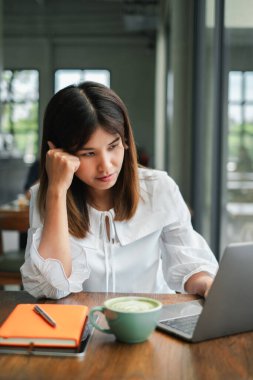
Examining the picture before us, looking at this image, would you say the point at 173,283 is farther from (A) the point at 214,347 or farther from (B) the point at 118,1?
(B) the point at 118,1

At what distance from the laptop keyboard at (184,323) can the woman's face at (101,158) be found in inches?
18.5

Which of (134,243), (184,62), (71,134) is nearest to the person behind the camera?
(71,134)

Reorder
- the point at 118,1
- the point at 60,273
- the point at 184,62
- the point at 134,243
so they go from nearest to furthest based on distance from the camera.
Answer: the point at 60,273, the point at 134,243, the point at 184,62, the point at 118,1

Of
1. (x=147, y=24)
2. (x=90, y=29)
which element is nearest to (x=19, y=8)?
(x=90, y=29)

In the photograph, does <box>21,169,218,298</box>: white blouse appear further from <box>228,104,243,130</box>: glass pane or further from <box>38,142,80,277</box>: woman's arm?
<box>228,104,243,130</box>: glass pane

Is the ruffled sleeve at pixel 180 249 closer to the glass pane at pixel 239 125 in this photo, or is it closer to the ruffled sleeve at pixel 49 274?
the ruffled sleeve at pixel 49 274

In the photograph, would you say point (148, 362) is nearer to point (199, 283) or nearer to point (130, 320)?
point (130, 320)

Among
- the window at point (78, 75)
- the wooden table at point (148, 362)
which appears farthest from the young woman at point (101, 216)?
the window at point (78, 75)

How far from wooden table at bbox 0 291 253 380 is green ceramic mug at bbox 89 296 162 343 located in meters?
0.02

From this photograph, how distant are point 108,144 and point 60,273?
1.17ft

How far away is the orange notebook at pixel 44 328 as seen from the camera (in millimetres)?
1020

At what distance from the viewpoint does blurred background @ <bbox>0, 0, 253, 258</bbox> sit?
251 cm

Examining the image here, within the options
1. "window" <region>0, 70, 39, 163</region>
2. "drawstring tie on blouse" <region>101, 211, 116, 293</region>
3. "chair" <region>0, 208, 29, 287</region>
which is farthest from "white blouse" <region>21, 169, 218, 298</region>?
"window" <region>0, 70, 39, 163</region>

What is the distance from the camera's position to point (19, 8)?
10.4 metres
